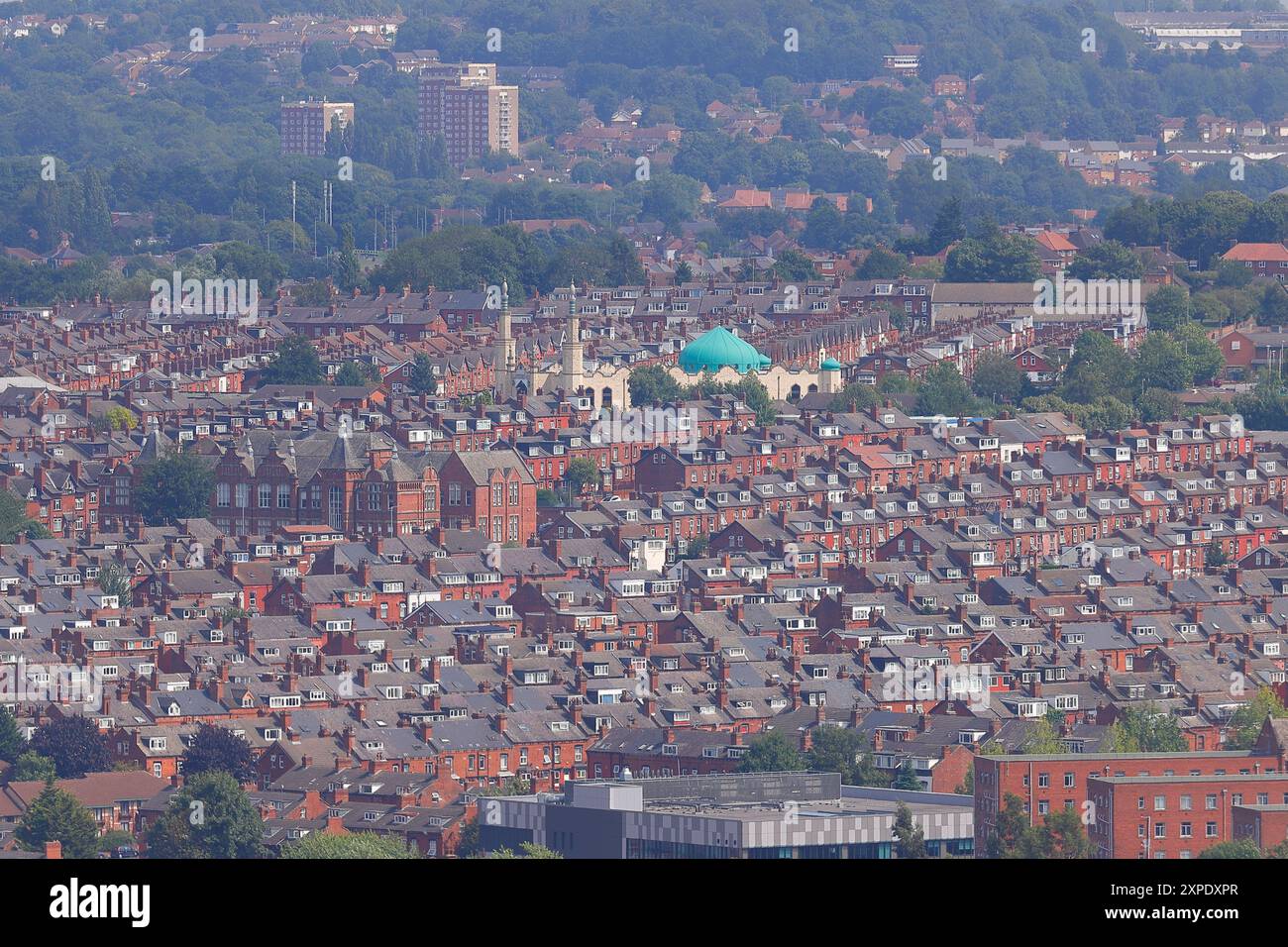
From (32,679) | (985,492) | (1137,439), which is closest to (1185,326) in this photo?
(1137,439)

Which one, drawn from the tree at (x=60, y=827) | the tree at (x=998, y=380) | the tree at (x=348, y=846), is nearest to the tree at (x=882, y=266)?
the tree at (x=998, y=380)

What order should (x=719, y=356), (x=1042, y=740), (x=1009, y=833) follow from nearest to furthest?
(x=1009, y=833) < (x=1042, y=740) < (x=719, y=356)

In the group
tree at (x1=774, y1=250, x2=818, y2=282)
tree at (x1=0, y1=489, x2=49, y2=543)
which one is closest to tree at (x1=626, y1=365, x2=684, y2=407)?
tree at (x1=0, y1=489, x2=49, y2=543)

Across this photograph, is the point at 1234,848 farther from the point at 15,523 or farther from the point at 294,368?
the point at 294,368

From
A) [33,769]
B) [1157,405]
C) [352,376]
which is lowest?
[33,769]

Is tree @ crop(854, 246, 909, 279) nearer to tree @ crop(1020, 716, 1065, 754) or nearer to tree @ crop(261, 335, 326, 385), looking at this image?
tree @ crop(261, 335, 326, 385)

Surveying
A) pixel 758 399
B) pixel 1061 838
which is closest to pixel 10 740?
pixel 1061 838
